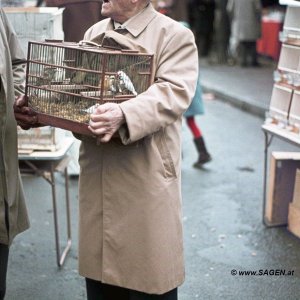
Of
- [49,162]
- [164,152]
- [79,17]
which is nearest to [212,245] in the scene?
[49,162]

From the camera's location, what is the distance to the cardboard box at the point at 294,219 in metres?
4.81

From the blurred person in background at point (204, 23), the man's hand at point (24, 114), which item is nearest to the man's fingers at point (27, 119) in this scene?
the man's hand at point (24, 114)

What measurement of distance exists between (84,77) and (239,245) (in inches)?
105

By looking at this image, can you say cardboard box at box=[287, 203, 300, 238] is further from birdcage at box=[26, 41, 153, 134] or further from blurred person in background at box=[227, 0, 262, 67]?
blurred person in background at box=[227, 0, 262, 67]

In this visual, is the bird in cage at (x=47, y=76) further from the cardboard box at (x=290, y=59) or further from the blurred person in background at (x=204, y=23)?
the blurred person in background at (x=204, y=23)

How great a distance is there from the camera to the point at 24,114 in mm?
2779

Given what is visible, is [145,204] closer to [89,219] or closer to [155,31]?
[89,219]

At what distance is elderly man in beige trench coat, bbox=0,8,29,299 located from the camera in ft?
9.91

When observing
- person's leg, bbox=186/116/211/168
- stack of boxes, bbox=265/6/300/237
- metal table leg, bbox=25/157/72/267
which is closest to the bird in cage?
metal table leg, bbox=25/157/72/267

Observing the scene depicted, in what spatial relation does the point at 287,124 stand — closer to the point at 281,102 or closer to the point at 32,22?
the point at 281,102

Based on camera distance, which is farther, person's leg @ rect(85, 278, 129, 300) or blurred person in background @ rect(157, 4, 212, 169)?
blurred person in background @ rect(157, 4, 212, 169)

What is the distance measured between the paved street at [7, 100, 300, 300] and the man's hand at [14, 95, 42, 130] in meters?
1.63

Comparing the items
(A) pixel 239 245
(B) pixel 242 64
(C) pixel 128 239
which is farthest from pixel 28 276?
(B) pixel 242 64

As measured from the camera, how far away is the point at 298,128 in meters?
4.37
